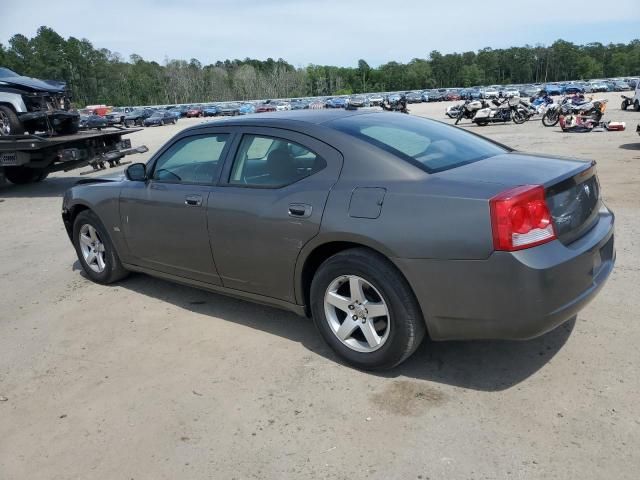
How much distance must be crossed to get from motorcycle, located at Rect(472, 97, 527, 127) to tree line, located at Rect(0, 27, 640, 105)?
383 ft

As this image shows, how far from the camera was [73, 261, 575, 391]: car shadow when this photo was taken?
330cm

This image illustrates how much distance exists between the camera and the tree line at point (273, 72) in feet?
429

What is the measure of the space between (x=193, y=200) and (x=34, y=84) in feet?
33.1

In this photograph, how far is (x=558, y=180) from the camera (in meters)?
3.06

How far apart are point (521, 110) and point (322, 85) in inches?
5835

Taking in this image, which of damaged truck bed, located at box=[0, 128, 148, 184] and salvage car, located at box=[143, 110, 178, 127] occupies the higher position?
damaged truck bed, located at box=[0, 128, 148, 184]

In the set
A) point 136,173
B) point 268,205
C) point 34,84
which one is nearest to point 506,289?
point 268,205

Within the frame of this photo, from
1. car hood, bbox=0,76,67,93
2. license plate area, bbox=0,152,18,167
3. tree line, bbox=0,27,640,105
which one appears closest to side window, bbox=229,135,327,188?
license plate area, bbox=0,152,18,167

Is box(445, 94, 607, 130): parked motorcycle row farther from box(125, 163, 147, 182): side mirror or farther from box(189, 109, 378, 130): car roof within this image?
box(125, 163, 147, 182): side mirror

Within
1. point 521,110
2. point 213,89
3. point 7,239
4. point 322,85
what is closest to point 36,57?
point 213,89

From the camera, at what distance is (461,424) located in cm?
286

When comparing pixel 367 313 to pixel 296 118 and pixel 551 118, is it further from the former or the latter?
pixel 551 118

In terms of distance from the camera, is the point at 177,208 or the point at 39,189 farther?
the point at 39,189

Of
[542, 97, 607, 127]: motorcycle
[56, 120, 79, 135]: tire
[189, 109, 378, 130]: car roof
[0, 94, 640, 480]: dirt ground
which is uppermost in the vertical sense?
[189, 109, 378, 130]: car roof
